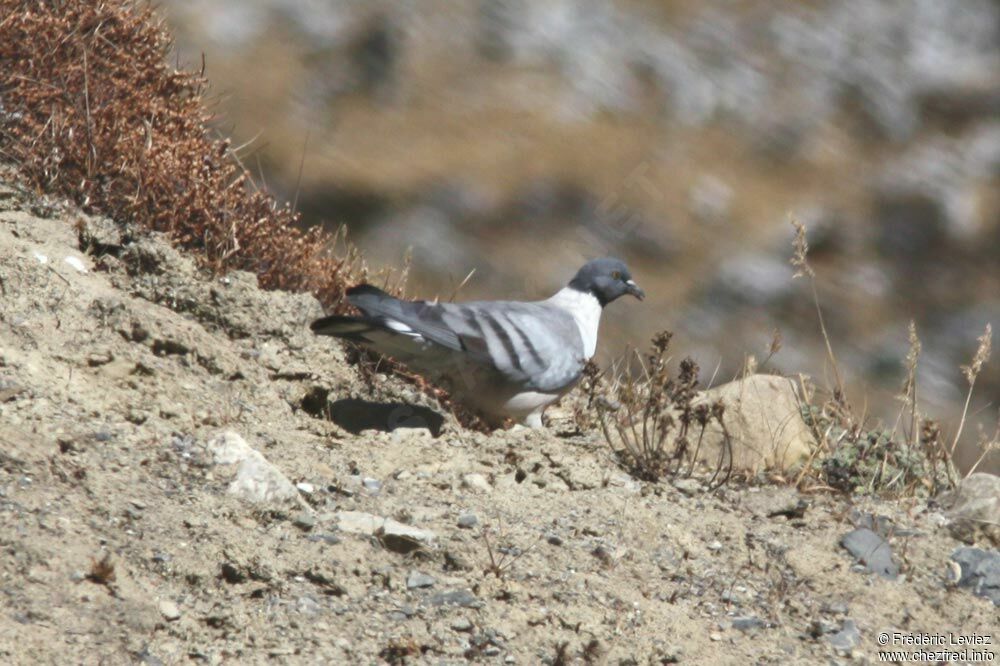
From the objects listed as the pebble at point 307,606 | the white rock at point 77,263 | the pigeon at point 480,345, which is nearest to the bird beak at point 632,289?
the pigeon at point 480,345

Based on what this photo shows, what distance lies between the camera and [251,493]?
4793 millimetres

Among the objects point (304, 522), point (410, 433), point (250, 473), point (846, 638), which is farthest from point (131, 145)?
point (846, 638)

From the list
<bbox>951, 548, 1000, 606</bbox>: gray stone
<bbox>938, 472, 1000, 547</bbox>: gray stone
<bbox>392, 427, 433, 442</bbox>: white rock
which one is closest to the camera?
<bbox>951, 548, 1000, 606</bbox>: gray stone

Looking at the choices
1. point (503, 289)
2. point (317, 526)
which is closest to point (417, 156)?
point (503, 289)

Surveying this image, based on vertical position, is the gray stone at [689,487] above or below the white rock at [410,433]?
above

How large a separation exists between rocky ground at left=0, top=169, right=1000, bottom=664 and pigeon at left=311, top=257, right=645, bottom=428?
27cm

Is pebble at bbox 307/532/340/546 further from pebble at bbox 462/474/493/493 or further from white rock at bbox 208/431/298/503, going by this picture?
pebble at bbox 462/474/493/493

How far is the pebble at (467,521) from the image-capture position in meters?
4.91

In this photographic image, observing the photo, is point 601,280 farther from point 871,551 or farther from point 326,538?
point 326,538

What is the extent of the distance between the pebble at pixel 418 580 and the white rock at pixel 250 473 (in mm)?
588

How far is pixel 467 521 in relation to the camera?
4922mm

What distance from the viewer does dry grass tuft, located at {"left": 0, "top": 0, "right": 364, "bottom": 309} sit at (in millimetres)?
6465

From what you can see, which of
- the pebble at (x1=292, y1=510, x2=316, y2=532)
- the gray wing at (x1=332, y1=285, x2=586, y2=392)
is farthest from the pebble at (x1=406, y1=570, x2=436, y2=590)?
the gray wing at (x1=332, y1=285, x2=586, y2=392)

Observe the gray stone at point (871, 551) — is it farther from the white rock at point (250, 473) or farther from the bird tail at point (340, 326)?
the bird tail at point (340, 326)
